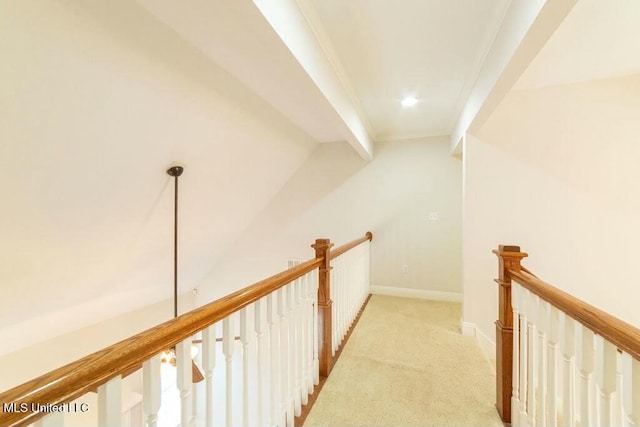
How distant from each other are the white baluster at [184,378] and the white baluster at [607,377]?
1284mm

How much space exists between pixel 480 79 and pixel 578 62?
29.4 inches

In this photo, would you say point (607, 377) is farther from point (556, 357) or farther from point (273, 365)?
point (273, 365)

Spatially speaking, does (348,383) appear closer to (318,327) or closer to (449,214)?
(318,327)

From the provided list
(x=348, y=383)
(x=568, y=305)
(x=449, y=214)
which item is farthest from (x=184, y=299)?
(x=568, y=305)

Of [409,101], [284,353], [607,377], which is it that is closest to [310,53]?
[409,101]

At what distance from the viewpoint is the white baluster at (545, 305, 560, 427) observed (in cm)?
109

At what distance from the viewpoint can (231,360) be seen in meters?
0.95

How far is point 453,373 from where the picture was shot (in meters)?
→ 1.93

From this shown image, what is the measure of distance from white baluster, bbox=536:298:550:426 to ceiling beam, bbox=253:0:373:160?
5.65 ft

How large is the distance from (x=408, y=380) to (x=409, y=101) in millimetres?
2490

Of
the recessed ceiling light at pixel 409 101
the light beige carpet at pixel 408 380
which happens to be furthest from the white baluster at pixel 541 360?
the recessed ceiling light at pixel 409 101

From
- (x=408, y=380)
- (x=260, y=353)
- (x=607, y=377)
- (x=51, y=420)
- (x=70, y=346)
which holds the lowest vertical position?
(x=70, y=346)

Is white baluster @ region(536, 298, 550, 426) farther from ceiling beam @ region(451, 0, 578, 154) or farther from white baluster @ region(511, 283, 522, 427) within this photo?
ceiling beam @ region(451, 0, 578, 154)

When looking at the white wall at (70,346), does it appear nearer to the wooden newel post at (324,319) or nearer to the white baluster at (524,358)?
the wooden newel post at (324,319)
